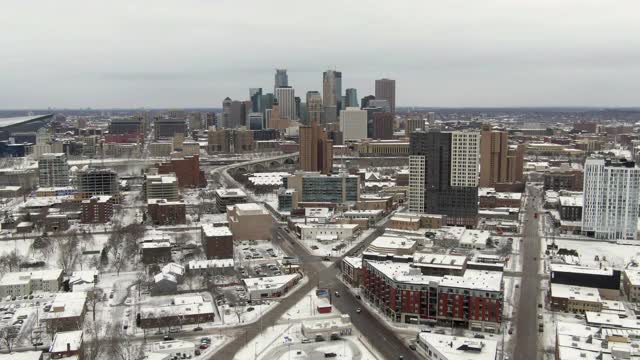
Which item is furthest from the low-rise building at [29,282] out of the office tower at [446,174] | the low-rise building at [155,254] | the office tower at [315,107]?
the office tower at [315,107]

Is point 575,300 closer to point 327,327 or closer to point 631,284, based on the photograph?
point 631,284

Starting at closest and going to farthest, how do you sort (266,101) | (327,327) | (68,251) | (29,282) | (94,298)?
(327,327) < (94,298) < (29,282) < (68,251) < (266,101)

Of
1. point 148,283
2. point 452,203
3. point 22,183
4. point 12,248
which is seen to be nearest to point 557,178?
point 452,203

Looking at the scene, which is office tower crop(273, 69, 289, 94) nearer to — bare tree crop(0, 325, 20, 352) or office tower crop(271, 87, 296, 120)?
office tower crop(271, 87, 296, 120)

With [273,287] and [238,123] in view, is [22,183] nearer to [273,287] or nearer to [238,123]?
[273,287]

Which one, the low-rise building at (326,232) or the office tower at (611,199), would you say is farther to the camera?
the low-rise building at (326,232)

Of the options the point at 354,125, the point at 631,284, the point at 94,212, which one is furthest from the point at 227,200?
the point at 354,125

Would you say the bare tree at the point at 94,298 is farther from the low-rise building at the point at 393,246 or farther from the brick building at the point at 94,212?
the brick building at the point at 94,212
